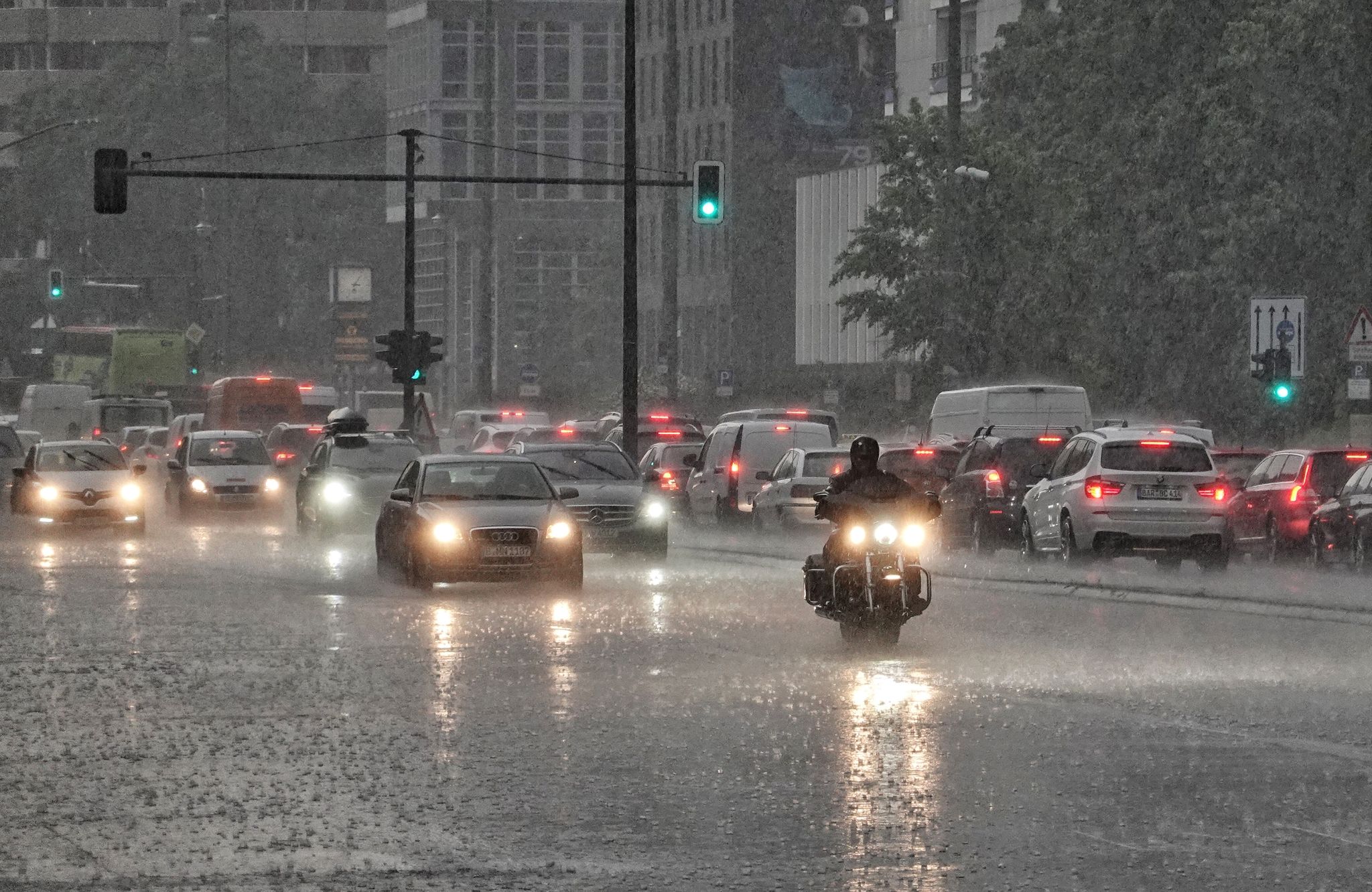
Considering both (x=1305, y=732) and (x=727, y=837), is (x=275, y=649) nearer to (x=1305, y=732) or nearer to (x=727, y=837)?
(x=1305, y=732)

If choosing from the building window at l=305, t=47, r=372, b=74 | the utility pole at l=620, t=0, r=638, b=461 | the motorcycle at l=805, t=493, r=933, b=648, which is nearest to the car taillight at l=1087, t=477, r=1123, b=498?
the motorcycle at l=805, t=493, r=933, b=648

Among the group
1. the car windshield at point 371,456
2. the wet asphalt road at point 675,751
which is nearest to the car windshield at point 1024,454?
the car windshield at point 371,456

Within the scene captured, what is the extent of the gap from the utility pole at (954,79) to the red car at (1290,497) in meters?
16.8

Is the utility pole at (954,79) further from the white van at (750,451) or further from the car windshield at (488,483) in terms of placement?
the car windshield at (488,483)

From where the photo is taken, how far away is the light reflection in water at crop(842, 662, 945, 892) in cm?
972

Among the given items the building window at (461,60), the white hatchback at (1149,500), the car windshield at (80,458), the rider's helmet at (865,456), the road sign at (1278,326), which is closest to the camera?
the rider's helmet at (865,456)

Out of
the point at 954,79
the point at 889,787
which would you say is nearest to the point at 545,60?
the point at 954,79

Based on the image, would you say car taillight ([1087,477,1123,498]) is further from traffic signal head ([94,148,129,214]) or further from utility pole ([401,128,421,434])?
utility pole ([401,128,421,434])

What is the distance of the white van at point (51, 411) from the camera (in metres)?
74.6

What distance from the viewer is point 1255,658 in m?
19.0

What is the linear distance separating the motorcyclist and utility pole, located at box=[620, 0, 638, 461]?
21121mm

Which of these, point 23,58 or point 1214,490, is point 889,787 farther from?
point 23,58

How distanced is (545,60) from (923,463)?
93.8 metres

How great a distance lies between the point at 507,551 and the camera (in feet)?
87.7
